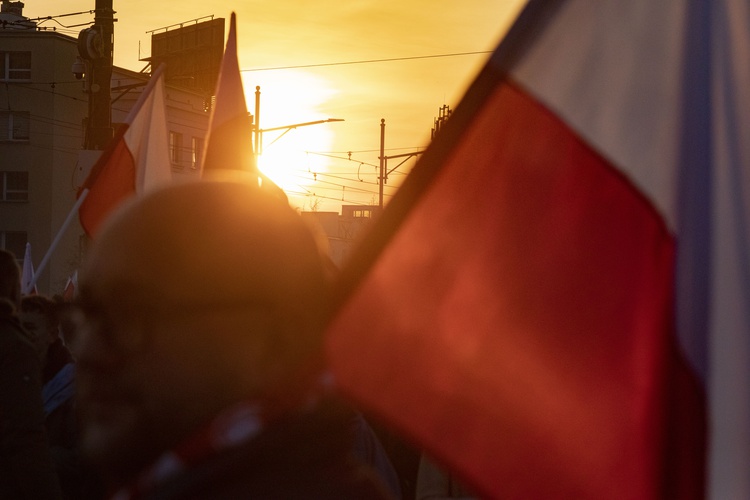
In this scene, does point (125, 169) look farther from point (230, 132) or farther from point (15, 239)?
point (15, 239)

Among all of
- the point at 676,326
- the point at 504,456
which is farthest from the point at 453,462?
the point at 676,326

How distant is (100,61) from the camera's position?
13.2m

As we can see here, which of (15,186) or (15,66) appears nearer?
(15,186)

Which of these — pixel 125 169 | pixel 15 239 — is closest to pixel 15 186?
pixel 15 239

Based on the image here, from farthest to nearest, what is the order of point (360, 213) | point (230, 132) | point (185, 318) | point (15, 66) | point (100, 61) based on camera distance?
point (360, 213), point (15, 66), point (100, 61), point (230, 132), point (185, 318)

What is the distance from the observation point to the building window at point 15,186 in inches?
1844

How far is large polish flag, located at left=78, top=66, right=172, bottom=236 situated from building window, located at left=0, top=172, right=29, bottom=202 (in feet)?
144

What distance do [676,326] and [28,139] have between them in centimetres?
4879

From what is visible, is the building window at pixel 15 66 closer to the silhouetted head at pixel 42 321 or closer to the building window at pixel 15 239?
the building window at pixel 15 239

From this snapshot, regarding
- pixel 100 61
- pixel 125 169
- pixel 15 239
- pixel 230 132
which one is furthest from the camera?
pixel 15 239

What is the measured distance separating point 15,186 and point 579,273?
160 ft

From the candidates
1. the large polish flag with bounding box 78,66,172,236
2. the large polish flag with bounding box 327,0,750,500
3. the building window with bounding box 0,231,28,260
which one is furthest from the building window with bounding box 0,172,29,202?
the large polish flag with bounding box 327,0,750,500

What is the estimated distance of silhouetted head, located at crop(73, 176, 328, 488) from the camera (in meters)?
1.20

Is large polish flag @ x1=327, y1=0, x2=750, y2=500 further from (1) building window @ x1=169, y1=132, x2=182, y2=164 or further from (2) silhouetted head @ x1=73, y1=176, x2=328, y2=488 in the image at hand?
(1) building window @ x1=169, y1=132, x2=182, y2=164
